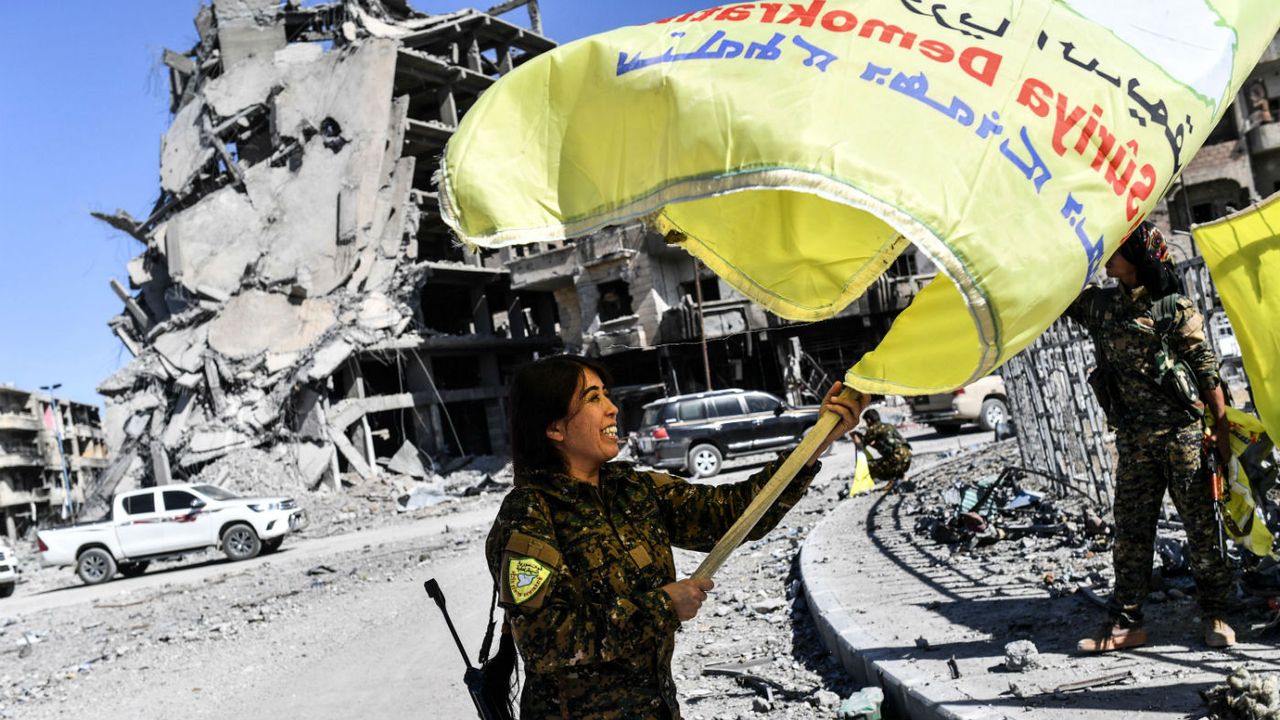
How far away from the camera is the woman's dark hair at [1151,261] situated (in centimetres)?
394

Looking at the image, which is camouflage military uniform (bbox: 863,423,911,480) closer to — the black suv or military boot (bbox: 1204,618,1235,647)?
military boot (bbox: 1204,618,1235,647)

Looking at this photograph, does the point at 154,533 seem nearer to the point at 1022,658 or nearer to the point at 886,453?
Answer: the point at 886,453

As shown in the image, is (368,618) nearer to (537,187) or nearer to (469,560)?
(469,560)

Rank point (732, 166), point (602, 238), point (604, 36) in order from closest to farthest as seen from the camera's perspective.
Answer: point (732, 166) → point (604, 36) → point (602, 238)

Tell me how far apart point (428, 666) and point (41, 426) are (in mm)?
52249

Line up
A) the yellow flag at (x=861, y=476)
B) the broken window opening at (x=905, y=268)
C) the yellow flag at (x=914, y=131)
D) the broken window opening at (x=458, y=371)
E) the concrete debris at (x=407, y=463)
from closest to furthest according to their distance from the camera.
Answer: the yellow flag at (x=914, y=131), the yellow flag at (x=861, y=476), the concrete debris at (x=407, y=463), the broken window opening at (x=905, y=268), the broken window opening at (x=458, y=371)

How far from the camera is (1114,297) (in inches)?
163

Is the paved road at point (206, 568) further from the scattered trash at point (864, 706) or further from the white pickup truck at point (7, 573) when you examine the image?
the scattered trash at point (864, 706)

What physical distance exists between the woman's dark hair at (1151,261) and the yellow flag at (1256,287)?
0.44 m

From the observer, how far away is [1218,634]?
155 inches

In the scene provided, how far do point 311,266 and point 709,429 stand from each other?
73.5ft

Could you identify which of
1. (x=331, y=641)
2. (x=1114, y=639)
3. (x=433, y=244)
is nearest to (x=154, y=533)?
(x=331, y=641)

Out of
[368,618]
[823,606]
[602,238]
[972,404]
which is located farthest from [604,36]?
[602,238]

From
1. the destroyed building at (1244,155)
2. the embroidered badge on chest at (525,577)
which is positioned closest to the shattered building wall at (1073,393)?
the embroidered badge on chest at (525,577)
